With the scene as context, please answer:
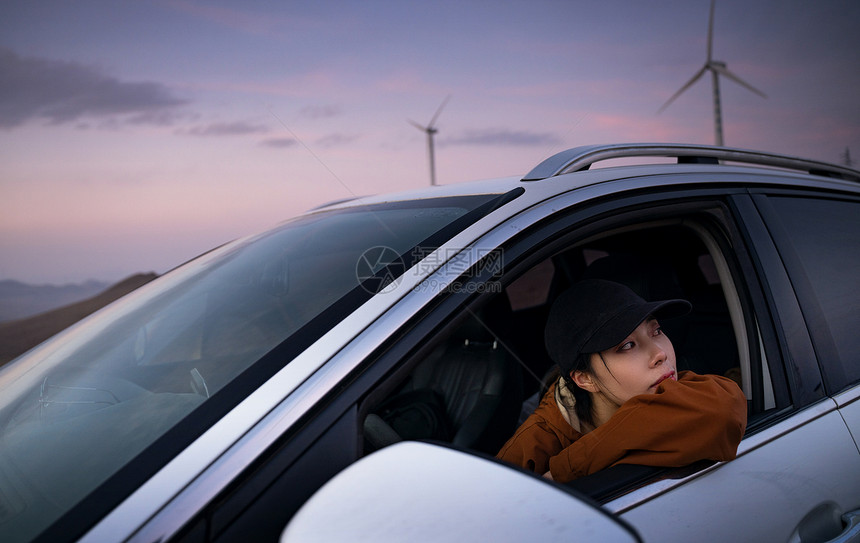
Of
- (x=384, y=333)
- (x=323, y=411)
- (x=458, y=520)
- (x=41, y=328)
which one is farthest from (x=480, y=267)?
(x=41, y=328)

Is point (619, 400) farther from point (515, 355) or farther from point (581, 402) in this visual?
point (515, 355)

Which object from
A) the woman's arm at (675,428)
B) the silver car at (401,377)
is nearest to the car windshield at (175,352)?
the silver car at (401,377)

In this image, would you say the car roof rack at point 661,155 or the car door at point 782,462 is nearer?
the car door at point 782,462

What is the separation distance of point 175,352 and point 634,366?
113cm

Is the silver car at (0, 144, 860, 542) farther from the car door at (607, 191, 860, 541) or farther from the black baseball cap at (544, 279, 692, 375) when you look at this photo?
the black baseball cap at (544, 279, 692, 375)

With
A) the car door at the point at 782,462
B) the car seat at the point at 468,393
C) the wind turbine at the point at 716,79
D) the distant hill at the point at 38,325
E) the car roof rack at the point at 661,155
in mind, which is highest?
the wind turbine at the point at 716,79

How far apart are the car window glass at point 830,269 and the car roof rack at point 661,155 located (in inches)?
7.4

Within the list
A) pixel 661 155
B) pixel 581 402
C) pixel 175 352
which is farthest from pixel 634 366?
pixel 175 352

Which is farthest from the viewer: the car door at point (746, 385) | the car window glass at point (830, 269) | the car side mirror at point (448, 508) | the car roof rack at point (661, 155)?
the car window glass at point (830, 269)

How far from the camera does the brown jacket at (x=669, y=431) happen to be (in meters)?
1.10

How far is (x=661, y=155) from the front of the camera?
1.59 meters

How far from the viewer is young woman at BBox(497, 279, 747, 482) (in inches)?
43.7

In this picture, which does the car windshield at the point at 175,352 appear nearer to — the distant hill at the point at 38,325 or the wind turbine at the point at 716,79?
the distant hill at the point at 38,325

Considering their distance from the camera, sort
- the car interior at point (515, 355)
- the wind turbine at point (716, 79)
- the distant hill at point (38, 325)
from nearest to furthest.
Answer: the car interior at point (515, 355), the distant hill at point (38, 325), the wind turbine at point (716, 79)
